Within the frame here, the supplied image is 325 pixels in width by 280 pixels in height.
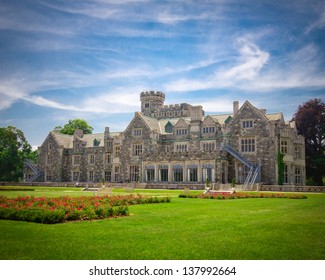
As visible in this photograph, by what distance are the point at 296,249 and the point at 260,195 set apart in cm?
2077

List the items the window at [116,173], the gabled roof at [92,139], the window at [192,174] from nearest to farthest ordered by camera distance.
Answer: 1. the window at [192,174]
2. the window at [116,173]
3. the gabled roof at [92,139]

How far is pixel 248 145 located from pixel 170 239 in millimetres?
39611

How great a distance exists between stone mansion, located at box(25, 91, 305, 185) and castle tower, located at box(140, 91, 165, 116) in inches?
599

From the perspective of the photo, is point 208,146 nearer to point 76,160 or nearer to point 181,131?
point 181,131

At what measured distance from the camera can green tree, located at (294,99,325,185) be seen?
1457 inches

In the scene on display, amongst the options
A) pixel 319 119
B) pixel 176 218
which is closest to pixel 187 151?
pixel 319 119

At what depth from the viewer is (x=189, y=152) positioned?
5034 centimetres

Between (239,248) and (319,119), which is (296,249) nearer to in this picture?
(239,248)

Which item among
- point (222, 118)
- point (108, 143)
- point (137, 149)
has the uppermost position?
point (222, 118)

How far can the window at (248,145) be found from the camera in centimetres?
4831

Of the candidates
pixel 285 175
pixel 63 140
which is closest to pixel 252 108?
pixel 285 175

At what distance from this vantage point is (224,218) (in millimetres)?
14812

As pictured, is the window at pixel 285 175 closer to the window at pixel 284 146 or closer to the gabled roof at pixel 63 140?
the window at pixel 284 146

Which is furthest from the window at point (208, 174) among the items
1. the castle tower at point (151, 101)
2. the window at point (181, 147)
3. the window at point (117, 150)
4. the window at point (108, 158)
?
the castle tower at point (151, 101)
